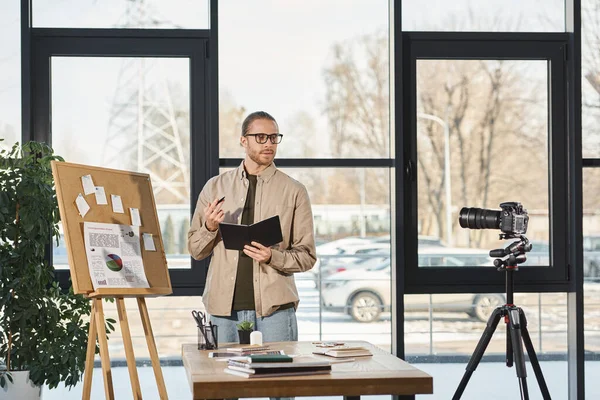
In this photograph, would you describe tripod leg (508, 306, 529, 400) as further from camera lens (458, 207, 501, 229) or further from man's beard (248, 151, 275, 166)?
man's beard (248, 151, 275, 166)

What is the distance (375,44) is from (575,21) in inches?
47.9

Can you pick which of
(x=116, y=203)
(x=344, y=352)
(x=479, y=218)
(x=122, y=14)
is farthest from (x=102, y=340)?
(x=479, y=218)

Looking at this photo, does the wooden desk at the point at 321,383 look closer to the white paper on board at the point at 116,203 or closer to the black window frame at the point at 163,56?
the white paper on board at the point at 116,203

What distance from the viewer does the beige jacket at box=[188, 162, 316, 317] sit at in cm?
376

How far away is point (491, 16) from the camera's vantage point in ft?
16.8

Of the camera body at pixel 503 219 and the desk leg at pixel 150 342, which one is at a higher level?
the camera body at pixel 503 219

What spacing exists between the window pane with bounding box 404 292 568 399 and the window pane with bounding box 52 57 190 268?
1.43 meters

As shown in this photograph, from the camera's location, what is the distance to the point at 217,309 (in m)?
3.78

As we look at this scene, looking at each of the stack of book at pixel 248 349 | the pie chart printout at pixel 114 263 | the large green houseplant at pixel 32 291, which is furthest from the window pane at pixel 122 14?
the stack of book at pixel 248 349

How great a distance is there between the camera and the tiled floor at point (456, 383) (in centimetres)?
475

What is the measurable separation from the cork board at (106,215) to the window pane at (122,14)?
1037mm

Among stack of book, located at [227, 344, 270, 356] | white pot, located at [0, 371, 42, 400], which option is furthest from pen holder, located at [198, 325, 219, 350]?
white pot, located at [0, 371, 42, 400]

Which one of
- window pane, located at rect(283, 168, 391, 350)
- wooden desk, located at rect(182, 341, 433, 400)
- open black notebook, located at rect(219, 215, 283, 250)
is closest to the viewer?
wooden desk, located at rect(182, 341, 433, 400)

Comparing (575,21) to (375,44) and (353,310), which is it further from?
(353,310)
